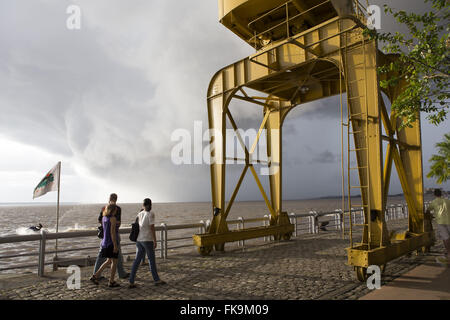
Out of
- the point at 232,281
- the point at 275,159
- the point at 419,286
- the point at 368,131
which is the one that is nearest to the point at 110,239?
the point at 232,281

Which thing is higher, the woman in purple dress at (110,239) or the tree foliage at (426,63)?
the tree foliage at (426,63)

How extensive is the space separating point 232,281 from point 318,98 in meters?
9.77

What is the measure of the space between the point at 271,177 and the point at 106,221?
9.13 m

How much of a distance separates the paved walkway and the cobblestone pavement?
285 mm

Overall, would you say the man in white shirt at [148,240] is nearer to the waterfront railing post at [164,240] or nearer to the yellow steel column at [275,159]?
the waterfront railing post at [164,240]

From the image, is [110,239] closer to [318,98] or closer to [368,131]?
[368,131]

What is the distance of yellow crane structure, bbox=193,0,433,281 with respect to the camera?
7641mm

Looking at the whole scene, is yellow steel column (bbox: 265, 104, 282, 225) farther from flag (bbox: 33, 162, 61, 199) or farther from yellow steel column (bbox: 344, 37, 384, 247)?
flag (bbox: 33, 162, 61, 199)

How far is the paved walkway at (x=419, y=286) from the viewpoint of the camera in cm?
563

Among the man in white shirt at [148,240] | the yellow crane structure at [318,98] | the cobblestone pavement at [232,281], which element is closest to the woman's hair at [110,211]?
the man in white shirt at [148,240]

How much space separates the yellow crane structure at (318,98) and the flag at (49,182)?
17.6 ft

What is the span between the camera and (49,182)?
10.6m

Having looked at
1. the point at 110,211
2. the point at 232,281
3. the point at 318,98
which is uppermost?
the point at 318,98
